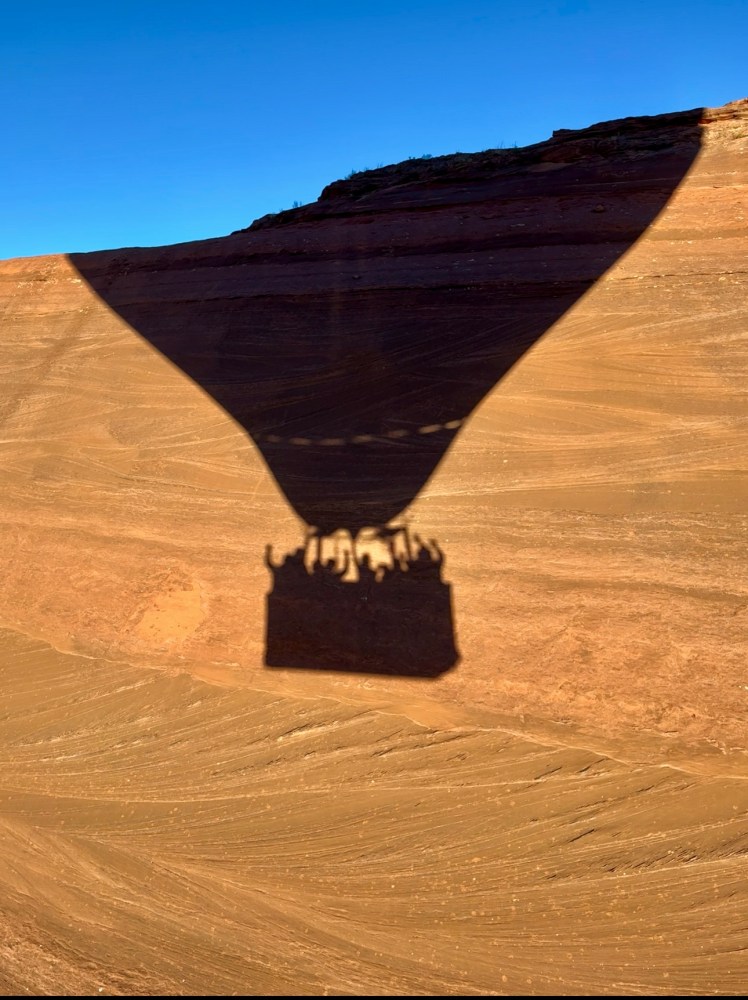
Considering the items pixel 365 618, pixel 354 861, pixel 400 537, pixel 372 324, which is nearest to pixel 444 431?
pixel 400 537

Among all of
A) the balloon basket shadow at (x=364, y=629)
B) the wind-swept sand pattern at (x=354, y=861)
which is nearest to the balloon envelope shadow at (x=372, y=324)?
the balloon basket shadow at (x=364, y=629)

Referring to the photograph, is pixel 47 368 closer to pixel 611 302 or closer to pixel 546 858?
pixel 611 302

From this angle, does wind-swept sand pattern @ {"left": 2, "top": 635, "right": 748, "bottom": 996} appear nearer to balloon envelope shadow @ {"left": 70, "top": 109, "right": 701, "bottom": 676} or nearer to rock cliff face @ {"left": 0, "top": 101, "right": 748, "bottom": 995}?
rock cliff face @ {"left": 0, "top": 101, "right": 748, "bottom": 995}

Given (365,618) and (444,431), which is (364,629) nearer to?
(365,618)

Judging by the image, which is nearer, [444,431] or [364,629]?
[364,629]

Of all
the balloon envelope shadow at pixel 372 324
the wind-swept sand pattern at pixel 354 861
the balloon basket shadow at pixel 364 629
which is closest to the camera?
the wind-swept sand pattern at pixel 354 861

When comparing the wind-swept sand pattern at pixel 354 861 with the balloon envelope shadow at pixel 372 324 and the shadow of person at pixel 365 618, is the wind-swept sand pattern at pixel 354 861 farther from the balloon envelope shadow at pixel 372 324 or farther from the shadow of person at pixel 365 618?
the balloon envelope shadow at pixel 372 324

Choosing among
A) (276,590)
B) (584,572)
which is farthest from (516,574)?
(276,590)
